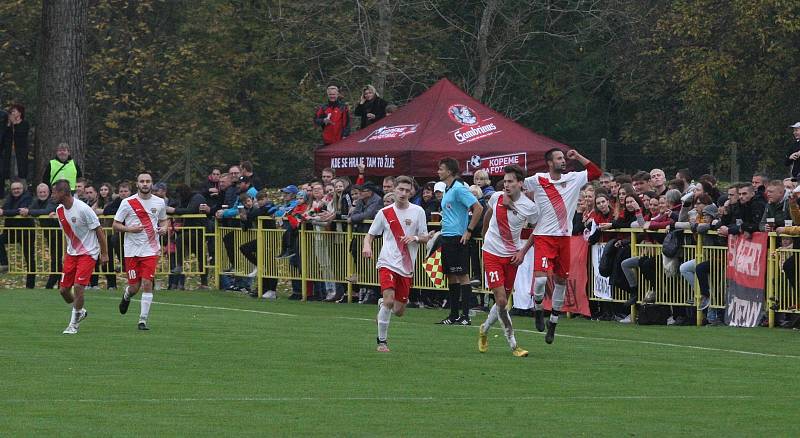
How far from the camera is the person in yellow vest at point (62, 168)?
3031 cm

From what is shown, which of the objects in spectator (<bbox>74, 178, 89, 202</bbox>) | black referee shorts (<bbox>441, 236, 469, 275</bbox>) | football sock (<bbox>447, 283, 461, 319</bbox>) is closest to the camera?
black referee shorts (<bbox>441, 236, 469, 275</bbox>)

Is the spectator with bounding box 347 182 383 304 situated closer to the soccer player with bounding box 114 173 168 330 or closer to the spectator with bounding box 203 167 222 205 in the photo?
the spectator with bounding box 203 167 222 205

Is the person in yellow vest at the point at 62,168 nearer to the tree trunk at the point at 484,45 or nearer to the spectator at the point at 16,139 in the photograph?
the spectator at the point at 16,139

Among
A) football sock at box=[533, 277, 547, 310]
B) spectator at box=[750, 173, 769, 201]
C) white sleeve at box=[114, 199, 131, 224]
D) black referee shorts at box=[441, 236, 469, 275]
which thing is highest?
spectator at box=[750, 173, 769, 201]

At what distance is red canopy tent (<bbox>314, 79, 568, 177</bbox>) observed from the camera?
2753 cm

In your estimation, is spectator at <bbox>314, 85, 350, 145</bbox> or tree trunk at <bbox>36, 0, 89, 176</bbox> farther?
tree trunk at <bbox>36, 0, 89, 176</bbox>

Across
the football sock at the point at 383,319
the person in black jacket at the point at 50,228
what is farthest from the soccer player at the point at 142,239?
the person in black jacket at the point at 50,228

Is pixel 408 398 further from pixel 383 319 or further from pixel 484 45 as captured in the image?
pixel 484 45

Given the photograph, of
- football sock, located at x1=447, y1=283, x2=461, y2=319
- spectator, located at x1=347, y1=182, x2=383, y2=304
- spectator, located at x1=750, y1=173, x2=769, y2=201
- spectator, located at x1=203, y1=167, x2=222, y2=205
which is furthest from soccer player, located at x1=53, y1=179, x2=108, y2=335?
spectator, located at x1=203, y1=167, x2=222, y2=205

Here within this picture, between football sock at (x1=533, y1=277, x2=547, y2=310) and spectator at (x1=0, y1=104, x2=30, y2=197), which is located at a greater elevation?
spectator at (x1=0, y1=104, x2=30, y2=197)

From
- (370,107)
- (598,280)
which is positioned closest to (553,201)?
A: (598,280)

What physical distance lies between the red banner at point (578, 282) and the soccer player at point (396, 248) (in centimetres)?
616

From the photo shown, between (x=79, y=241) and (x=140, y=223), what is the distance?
3.28ft

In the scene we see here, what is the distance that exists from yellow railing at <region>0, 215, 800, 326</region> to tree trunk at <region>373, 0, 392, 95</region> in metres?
13.1
